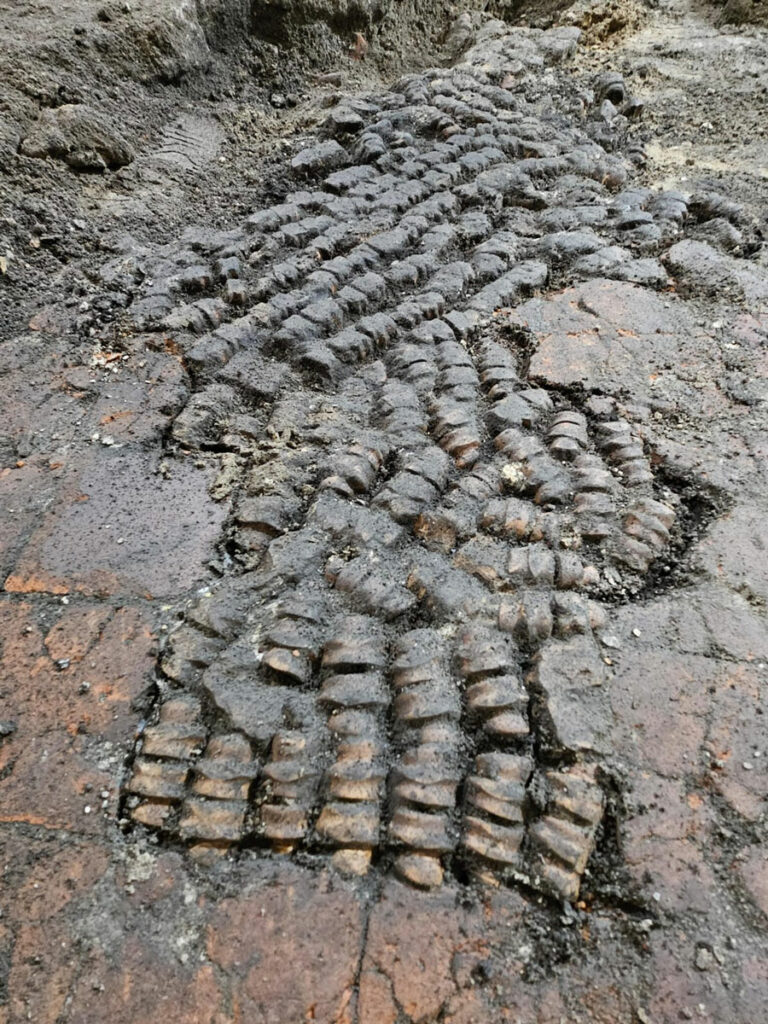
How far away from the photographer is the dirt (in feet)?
3.59

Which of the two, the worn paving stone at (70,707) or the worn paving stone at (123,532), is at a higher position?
the worn paving stone at (123,532)

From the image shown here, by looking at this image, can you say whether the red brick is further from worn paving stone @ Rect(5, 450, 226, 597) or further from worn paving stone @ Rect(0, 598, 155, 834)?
worn paving stone @ Rect(5, 450, 226, 597)

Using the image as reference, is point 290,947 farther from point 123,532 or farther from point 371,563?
point 123,532

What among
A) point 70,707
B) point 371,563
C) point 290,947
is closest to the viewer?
point 290,947

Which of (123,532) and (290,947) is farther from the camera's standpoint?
(123,532)

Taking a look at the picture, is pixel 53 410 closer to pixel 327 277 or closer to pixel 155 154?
pixel 327 277

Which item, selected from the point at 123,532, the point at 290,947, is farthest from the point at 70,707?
the point at 290,947

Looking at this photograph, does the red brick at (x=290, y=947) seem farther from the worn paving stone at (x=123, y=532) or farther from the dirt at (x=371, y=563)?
the worn paving stone at (x=123, y=532)

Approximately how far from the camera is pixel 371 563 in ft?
5.10

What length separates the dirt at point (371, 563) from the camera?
3.59 feet

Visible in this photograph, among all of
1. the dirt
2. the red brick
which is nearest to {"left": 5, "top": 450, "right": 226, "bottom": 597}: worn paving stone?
the dirt

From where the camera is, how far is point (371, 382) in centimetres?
207

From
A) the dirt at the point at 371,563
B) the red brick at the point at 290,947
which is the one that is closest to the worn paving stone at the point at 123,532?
the dirt at the point at 371,563

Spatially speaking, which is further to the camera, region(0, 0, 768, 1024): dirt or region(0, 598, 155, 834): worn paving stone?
region(0, 598, 155, 834): worn paving stone
